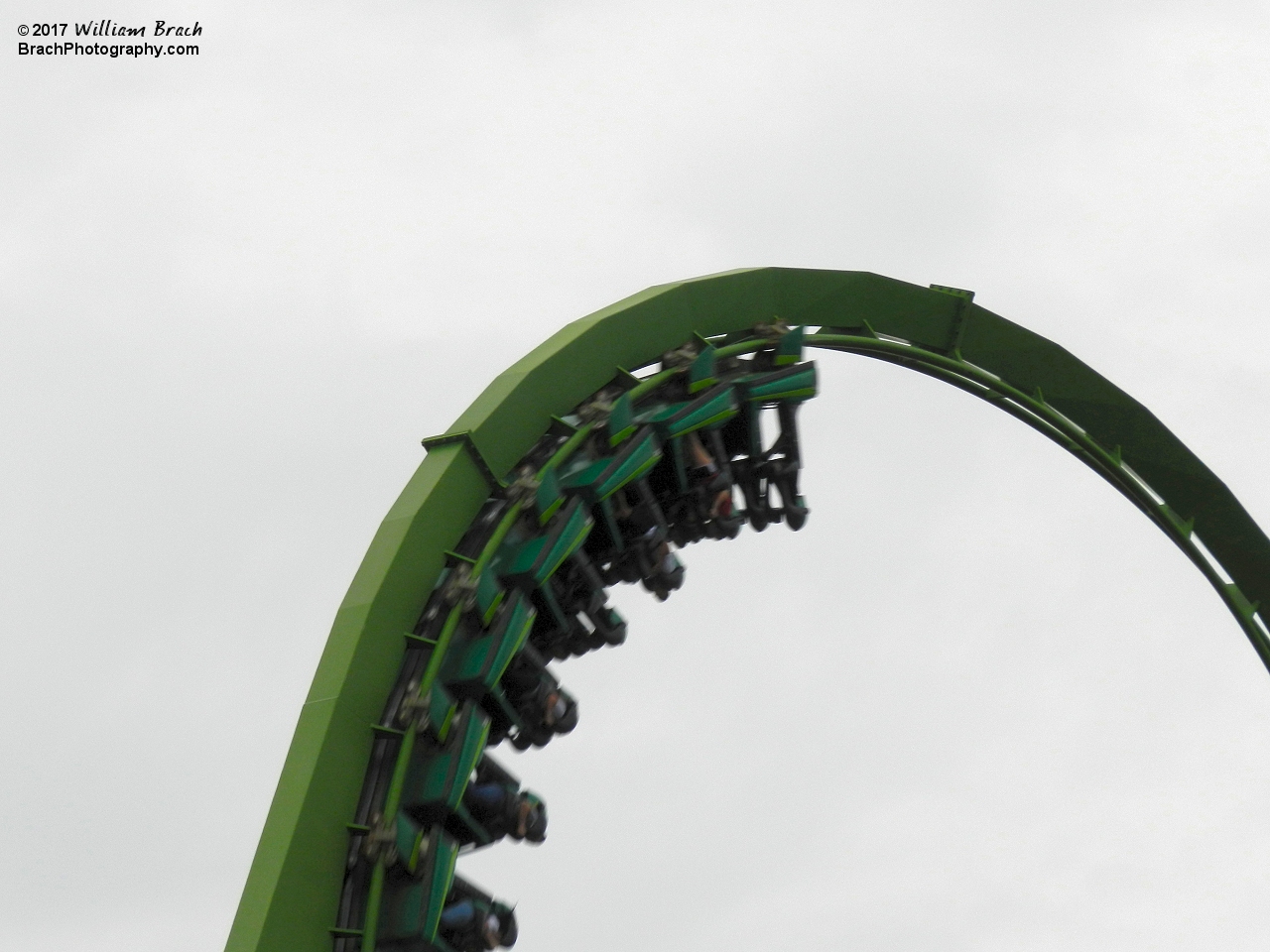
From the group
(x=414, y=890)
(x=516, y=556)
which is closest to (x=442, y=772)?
(x=414, y=890)

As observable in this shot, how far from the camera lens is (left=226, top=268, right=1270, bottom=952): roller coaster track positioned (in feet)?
30.1

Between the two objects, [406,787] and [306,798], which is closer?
[306,798]

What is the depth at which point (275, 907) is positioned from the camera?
8641 millimetres

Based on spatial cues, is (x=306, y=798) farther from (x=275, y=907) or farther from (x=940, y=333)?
(x=940, y=333)

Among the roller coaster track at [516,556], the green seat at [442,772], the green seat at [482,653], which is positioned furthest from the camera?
the green seat at [482,653]

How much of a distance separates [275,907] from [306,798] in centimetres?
61

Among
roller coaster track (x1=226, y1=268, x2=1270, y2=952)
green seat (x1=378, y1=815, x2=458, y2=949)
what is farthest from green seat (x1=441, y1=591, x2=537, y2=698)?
green seat (x1=378, y1=815, x2=458, y2=949)

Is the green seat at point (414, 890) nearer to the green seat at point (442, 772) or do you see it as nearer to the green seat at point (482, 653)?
the green seat at point (442, 772)

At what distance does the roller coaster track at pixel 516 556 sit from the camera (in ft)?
30.1

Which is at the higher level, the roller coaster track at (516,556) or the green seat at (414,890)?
the roller coaster track at (516,556)

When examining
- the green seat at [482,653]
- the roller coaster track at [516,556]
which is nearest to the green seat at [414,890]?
the roller coaster track at [516,556]

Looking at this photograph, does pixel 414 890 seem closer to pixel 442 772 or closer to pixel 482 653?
pixel 442 772

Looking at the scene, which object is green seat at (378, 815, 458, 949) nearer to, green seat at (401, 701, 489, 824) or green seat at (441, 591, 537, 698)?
green seat at (401, 701, 489, 824)

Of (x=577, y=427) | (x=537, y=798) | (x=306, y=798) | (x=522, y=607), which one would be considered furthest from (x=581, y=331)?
(x=306, y=798)
